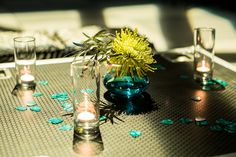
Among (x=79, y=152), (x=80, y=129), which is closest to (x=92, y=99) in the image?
(x=80, y=129)

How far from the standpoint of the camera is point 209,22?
14.4 feet

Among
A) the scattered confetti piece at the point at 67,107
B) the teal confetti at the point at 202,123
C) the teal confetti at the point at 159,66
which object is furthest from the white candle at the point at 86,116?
the teal confetti at the point at 159,66

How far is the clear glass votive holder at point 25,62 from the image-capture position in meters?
1.65

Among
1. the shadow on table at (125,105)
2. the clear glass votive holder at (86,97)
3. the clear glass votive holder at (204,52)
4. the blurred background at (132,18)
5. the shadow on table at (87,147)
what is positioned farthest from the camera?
the blurred background at (132,18)

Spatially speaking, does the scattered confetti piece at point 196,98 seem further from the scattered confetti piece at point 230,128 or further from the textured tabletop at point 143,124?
the scattered confetti piece at point 230,128

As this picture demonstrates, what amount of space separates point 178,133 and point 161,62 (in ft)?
2.26

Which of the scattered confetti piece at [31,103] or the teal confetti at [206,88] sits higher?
the scattered confetti piece at [31,103]

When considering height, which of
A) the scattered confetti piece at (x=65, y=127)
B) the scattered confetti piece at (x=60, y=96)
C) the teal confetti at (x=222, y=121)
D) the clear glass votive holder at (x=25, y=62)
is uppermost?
the clear glass votive holder at (x=25, y=62)

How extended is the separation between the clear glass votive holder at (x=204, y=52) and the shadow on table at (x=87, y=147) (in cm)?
64

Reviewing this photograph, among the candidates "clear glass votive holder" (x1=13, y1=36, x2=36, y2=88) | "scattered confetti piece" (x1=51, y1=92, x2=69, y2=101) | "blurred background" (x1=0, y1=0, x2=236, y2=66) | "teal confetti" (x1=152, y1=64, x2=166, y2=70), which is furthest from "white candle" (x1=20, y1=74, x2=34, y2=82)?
"blurred background" (x1=0, y1=0, x2=236, y2=66)

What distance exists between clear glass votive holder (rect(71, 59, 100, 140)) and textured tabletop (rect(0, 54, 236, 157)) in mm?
38

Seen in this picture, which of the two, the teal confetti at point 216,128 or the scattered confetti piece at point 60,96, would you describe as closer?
the teal confetti at point 216,128

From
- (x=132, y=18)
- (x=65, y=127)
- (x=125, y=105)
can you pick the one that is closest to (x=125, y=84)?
(x=125, y=105)

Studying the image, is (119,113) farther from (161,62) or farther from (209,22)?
(209,22)
